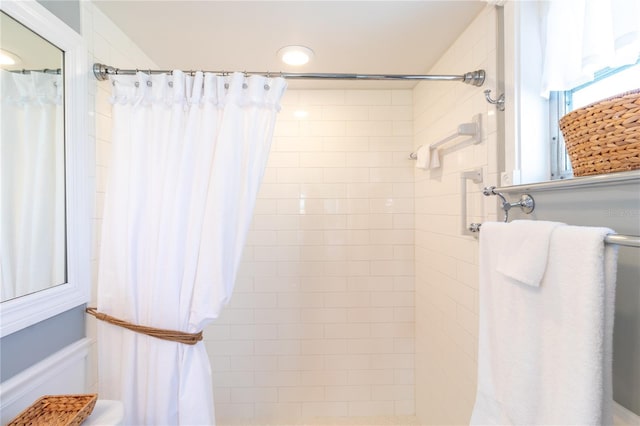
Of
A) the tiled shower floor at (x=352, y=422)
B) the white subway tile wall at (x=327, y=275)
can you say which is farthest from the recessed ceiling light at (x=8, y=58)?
the tiled shower floor at (x=352, y=422)

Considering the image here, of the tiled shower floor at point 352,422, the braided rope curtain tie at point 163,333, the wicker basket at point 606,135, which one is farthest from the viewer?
the tiled shower floor at point 352,422

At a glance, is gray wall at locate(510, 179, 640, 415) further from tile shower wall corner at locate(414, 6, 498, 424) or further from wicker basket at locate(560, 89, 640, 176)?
tile shower wall corner at locate(414, 6, 498, 424)

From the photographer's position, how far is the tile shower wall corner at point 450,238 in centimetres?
117

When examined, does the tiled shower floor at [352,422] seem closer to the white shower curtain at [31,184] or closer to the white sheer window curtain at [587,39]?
the white shower curtain at [31,184]

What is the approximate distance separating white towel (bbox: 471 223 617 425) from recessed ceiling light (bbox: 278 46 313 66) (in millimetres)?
1234

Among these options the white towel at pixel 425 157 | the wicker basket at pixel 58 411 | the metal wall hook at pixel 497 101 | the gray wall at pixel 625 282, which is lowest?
the wicker basket at pixel 58 411

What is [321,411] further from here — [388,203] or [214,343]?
[388,203]

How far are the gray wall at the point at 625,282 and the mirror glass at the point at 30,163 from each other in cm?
172

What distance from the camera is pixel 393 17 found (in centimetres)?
118

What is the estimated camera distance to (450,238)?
1.43 meters

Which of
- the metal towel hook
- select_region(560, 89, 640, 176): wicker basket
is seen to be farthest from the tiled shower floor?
select_region(560, 89, 640, 176): wicker basket

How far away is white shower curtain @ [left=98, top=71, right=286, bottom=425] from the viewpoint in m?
1.04

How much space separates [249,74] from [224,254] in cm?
74

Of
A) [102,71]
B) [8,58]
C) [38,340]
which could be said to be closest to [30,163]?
[8,58]
